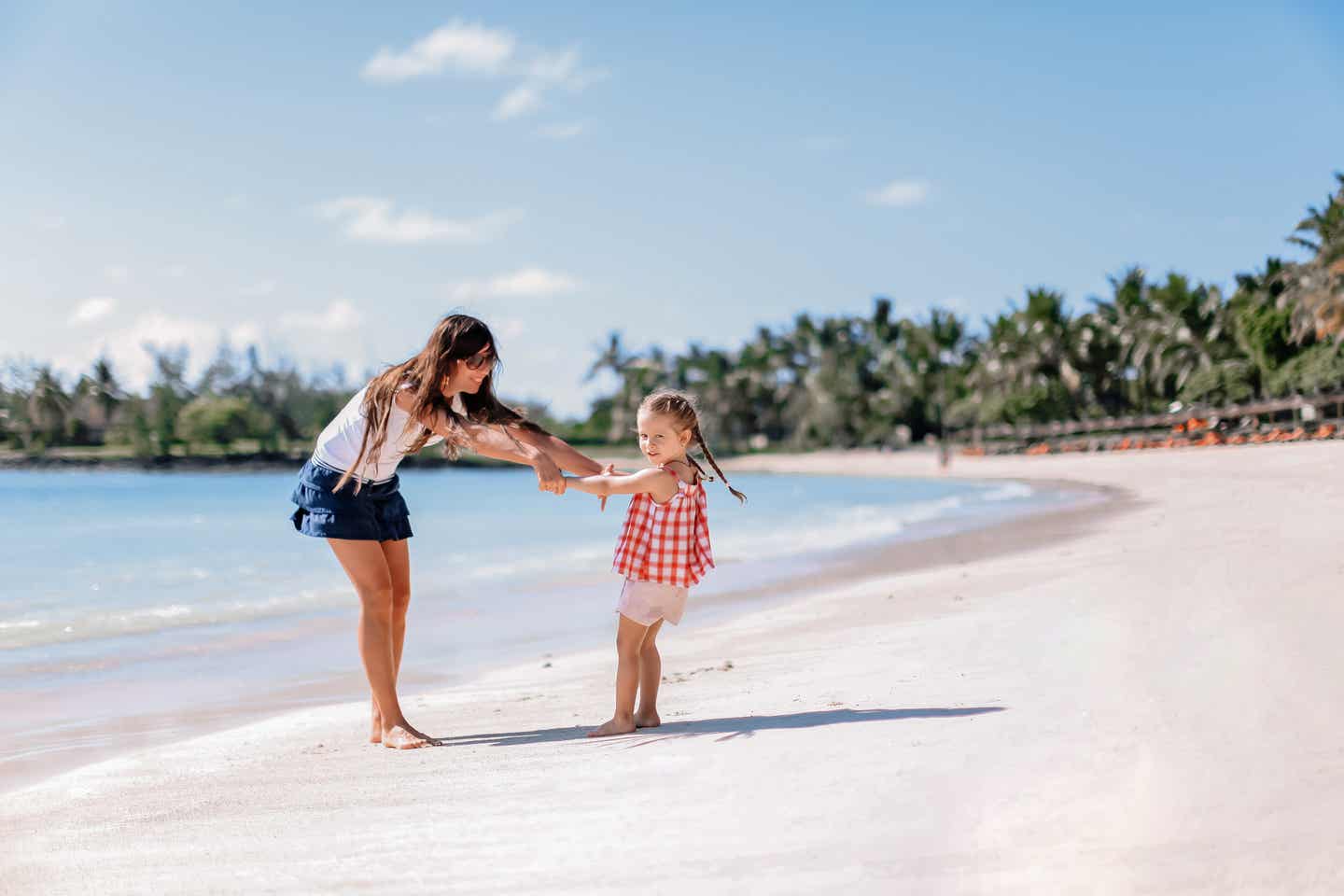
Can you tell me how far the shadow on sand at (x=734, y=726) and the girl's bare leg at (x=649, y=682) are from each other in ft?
0.17

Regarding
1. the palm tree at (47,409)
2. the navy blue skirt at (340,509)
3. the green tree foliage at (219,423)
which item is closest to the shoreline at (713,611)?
the navy blue skirt at (340,509)

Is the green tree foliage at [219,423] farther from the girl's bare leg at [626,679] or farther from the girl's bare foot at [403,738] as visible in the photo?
the girl's bare leg at [626,679]

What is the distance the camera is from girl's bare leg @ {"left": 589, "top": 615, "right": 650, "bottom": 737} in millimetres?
3840

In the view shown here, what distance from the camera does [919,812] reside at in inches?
103

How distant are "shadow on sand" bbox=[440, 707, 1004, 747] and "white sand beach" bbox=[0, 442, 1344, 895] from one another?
0.02 meters

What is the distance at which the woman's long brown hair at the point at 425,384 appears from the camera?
153 inches

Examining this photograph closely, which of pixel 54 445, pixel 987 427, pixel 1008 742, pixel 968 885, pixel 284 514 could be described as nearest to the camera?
pixel 968 885

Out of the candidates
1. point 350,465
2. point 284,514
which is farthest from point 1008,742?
point 284,514

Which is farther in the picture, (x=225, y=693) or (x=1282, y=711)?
(x=225, y=693)

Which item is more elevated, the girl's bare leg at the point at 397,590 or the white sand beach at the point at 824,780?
the girl's bare leg at the point at 397,590

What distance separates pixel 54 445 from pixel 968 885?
Result: 282 feet

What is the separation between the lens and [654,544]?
3.92 meters

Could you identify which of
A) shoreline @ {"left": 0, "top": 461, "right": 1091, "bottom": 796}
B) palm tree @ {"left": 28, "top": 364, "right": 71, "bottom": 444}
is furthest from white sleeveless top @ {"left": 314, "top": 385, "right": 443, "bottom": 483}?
palm tree @ {"left": 28, "top": 364, "right": 71, "bottom": 444}

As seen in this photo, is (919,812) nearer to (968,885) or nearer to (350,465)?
(968,885)
